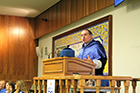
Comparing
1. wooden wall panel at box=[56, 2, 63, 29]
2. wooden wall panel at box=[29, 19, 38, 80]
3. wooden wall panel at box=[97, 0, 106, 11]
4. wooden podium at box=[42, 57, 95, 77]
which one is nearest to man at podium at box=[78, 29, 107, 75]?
wooden wall panel at box=[97, 0, 106, 11]

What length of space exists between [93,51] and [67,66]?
271 cm

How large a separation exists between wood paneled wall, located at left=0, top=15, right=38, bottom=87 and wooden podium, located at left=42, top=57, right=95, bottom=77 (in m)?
6.61

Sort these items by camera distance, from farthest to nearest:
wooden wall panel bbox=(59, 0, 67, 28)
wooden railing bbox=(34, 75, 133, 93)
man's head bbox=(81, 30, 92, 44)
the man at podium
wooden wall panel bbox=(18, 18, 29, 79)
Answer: wooden wall panel bbox=(18, 18, 29, 79) → wooden wall panel bbox=(59, 0, 67, 28) → man's head bbox=(81, 30, 92, 44) → the man at podium → wooden railing bbox=(34, 75, 133, 93)

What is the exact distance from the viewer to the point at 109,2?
6.41 m

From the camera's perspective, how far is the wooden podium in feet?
14.5

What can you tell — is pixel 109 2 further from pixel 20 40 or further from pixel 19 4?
pixel 20 40

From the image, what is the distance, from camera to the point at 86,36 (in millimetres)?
7352

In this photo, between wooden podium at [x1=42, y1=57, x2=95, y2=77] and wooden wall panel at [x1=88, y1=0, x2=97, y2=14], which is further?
wooden wall panel at [x1=88, y1=0, x2=97, y2=14]

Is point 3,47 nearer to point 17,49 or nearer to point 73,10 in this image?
point 17,49

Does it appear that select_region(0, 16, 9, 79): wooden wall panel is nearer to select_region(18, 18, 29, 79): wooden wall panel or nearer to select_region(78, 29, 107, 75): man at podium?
select_region(18, 18, 29, 79): wooden wall panel

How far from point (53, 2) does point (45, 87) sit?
538 centimetres

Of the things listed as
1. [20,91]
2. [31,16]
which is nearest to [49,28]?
[31,16]

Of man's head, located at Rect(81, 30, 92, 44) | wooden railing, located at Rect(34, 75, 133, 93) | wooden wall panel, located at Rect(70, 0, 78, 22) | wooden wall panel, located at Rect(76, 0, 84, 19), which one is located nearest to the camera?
wooden railing, located at Rect(34, 75, 133, 93)

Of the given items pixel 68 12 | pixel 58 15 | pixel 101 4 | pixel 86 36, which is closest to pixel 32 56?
pixel 58 15
